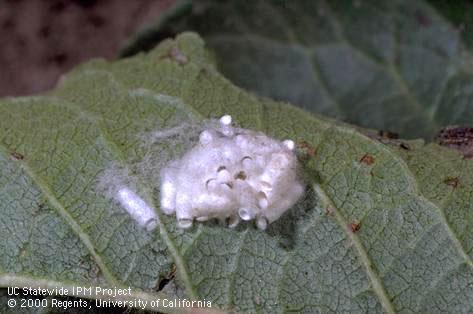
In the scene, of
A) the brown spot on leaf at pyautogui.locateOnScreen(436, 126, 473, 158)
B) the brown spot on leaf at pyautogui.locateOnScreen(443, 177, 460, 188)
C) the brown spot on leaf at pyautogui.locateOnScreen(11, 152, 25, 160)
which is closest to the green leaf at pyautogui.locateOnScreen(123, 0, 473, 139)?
the brown spot on leaf at pyautogui.locateOnScreen(436, 126, 473, 158)

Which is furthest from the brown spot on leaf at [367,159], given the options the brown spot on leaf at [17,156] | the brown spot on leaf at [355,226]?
the brown spot on leaf at [17,156]

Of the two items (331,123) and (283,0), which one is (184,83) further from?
(283,0)

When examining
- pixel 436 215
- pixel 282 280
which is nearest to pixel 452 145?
pixel 436 215

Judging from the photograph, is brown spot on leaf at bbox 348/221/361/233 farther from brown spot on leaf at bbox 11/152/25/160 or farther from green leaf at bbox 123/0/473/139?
brown spot on leaf at bbox 11/152/25/160

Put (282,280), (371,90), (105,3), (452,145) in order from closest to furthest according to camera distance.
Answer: (282,280), (452,145), (371,90), (105,3)

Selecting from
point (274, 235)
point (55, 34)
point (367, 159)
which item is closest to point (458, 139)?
point (367, 159)

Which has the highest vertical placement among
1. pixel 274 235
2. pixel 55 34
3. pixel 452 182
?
pixel 452 182

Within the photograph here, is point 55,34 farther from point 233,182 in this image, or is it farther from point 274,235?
point 274,235

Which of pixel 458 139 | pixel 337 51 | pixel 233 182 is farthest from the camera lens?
pixel 337 51
